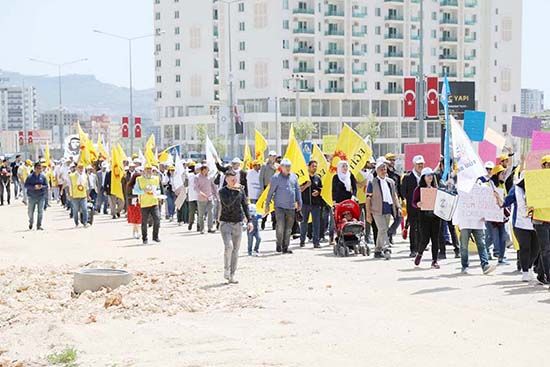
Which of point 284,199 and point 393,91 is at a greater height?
point 393,91

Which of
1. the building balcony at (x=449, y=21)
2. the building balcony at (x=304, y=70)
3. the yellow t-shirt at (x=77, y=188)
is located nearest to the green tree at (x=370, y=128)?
the building balcony at (x=304, y=70)

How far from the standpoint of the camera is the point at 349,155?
19.3 metres

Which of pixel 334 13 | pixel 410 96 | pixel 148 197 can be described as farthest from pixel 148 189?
pixel 334 13

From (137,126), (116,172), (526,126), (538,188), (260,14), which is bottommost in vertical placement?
(116,172)

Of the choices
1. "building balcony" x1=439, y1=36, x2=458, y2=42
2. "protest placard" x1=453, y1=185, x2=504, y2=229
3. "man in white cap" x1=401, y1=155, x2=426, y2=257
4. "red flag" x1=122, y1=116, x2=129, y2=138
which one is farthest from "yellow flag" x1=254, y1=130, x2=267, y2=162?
"building balcony" x1=439, y1=36, x2=458, y2=42

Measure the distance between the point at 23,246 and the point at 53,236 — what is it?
224 cm

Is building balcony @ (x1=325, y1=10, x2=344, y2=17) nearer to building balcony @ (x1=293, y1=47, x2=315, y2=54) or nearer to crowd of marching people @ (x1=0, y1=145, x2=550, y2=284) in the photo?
building balcony @ (x1=293, y1=47, x2=315, y2=54)

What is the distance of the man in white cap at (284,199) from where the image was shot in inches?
696

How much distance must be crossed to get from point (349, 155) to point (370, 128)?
3100 inches

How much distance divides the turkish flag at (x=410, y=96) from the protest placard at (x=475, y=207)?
1795 centimetres

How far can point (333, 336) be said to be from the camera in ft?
32.6

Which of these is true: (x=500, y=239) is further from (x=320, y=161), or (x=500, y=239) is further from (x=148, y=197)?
(x=148, y=197)

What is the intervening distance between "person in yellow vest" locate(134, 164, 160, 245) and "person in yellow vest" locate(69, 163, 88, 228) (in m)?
4.34

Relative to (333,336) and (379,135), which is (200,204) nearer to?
(333,336)
